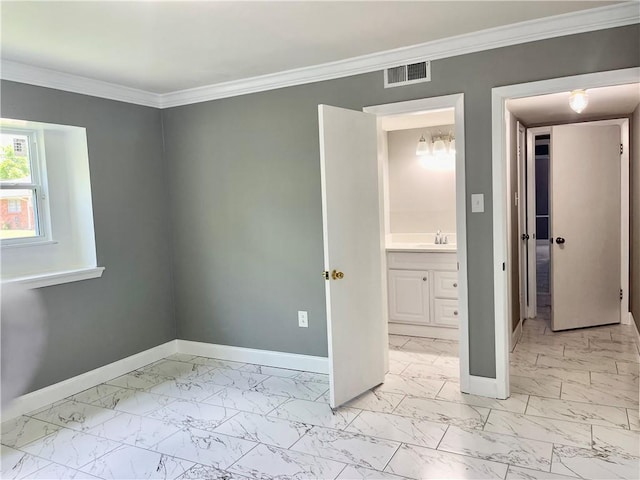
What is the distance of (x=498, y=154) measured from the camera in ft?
9.93

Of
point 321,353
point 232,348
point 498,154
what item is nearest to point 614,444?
point 498,154

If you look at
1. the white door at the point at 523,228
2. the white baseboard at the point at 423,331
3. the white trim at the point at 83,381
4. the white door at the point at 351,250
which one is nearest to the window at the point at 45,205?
the white trim at the point at 83,381

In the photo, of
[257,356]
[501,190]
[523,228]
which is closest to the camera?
[501,190]

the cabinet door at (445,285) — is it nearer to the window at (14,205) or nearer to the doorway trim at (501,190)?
the doorway trim at (501,190)

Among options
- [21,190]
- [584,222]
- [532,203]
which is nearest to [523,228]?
[532,203]

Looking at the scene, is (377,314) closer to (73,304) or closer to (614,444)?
(614,444)

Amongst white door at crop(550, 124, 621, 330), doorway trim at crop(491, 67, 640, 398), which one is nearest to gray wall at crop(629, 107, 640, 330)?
white door at crop(550, 124, 621, 330)

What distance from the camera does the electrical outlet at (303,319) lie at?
12.5 ft

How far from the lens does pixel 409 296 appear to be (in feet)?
15.0

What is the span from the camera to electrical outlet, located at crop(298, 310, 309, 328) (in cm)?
382

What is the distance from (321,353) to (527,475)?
71.7 inches

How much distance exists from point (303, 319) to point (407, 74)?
200 centimetres

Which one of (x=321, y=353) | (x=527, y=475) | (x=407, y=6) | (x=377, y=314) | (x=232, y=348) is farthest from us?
(x=232, y=348)

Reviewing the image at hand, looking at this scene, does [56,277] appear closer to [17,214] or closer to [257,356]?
[17,214]
